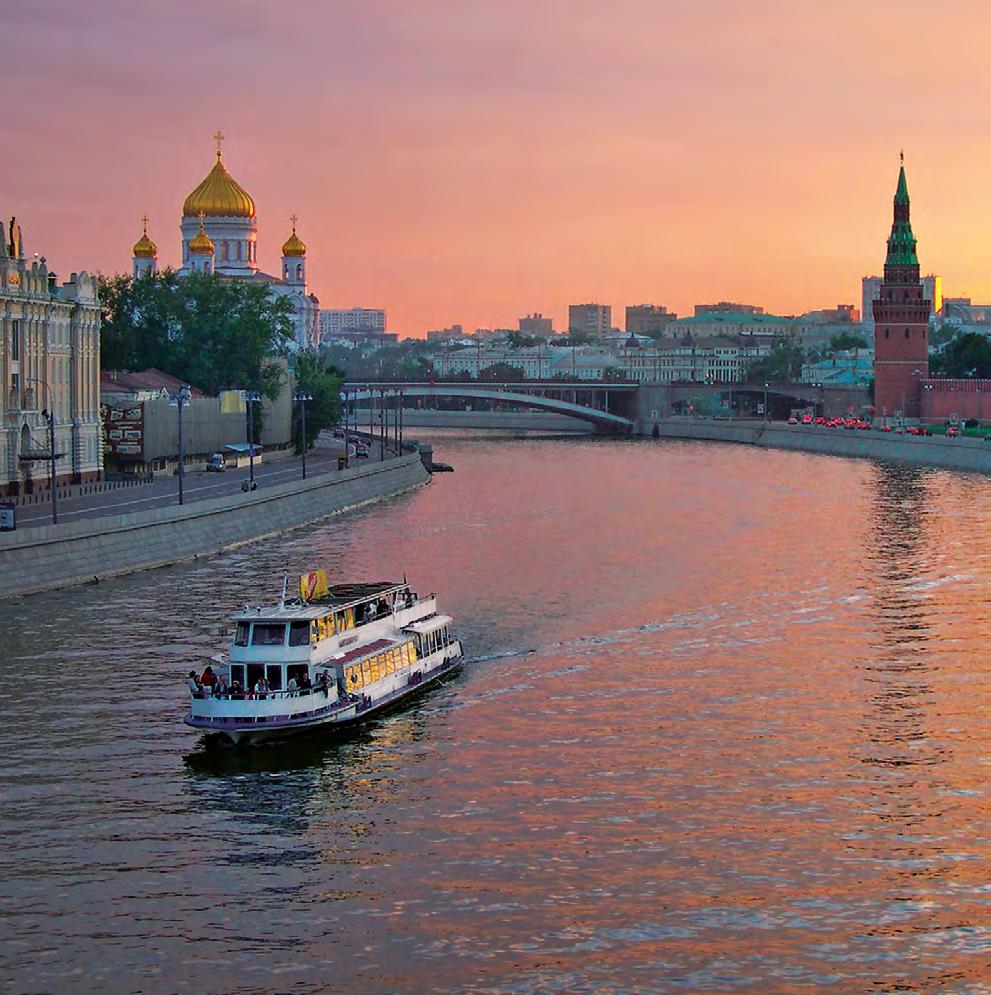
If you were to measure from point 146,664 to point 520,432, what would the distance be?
392 feet

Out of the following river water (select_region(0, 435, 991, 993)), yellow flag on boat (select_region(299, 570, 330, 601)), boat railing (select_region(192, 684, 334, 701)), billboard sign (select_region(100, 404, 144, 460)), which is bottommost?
river water (select_region(0, 435, 991, 993))

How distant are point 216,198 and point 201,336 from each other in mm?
50244

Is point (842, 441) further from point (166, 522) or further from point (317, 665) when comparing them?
point (317, 665)

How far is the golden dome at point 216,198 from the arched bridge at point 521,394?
15.8 m

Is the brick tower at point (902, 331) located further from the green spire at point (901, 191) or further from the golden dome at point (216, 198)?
the golden dome at point (216, 198)

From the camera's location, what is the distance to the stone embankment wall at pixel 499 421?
160 m

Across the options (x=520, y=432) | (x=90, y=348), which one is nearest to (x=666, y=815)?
(x=90, y=348)

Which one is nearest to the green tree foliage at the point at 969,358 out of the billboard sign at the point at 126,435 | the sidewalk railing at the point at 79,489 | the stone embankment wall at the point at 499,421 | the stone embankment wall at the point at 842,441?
the stone embankment wall at the point at 842,441

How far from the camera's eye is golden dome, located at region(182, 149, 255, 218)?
14450 cm

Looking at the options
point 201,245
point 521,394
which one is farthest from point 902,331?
point 201,245

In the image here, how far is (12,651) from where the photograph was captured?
38406mm

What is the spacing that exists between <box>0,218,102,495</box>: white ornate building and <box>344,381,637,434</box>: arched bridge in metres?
75.1

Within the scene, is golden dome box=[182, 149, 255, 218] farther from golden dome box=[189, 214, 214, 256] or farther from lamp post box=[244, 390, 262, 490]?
lamp post box=[244, 390, 262, 490]

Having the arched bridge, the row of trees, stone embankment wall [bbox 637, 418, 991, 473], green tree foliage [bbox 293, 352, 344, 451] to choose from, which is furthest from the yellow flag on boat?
the arched bridge
